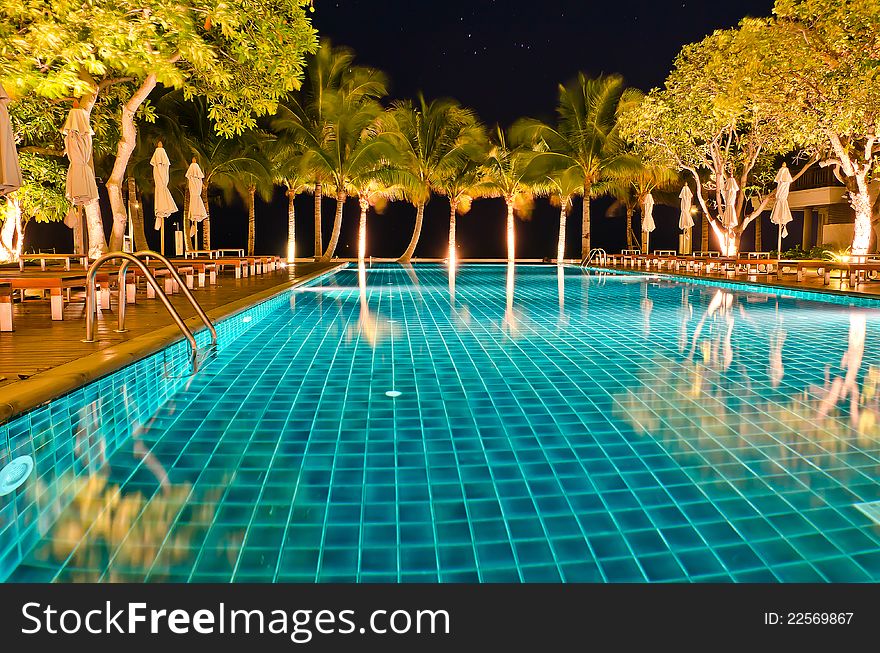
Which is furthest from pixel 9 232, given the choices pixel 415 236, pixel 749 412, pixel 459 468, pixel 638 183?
pixel 638 183

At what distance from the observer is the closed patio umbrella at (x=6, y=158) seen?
6258mm

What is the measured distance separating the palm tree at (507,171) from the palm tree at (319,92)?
586 centimetres

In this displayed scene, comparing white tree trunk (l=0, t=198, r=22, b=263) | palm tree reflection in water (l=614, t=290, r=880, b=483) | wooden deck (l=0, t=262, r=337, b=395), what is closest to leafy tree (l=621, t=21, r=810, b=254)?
palm tree reflection in water (l=614, t=290, r=880, b=483)

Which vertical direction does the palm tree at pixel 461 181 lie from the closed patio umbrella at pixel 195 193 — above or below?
above

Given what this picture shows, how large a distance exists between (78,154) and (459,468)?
9.16 m

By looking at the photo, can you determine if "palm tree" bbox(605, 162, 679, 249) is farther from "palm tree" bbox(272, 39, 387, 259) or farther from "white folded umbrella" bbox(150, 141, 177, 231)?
"white folded umbrella" bbox(150, 141, 177, 231)

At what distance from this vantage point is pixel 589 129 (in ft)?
79.7

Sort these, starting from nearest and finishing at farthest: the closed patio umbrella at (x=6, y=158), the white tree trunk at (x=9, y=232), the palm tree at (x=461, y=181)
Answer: the closed patio umbrella at (x=6, y=158), the white tree trunk at (x=9, y=232), the palm tree at (x=461, y=181)

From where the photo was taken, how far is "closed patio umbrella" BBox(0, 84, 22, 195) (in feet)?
20.5

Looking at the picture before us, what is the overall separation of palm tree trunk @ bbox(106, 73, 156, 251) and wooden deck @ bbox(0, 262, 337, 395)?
8.63 ft

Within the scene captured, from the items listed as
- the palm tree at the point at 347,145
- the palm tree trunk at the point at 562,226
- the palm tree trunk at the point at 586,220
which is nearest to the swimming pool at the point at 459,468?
the palm tree at the point at 347,145

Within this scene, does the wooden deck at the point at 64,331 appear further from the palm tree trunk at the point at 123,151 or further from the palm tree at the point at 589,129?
the palm tree at the point at 589,129

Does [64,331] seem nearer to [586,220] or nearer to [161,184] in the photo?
[161,184]
